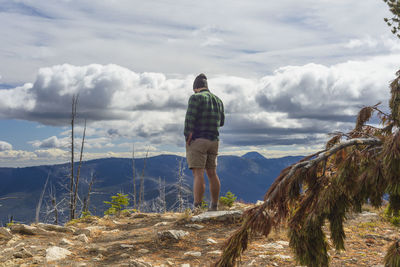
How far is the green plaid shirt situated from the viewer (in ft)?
27.1

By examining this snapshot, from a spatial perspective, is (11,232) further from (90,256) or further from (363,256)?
(363,256)

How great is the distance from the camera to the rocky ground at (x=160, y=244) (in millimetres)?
5562

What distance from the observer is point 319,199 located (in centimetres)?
310

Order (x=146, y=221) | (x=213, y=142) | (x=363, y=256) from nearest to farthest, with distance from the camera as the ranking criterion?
(x=363, y=256)
(x=213, y=142)
(x=146, y=221)

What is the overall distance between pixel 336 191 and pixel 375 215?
8512 mm

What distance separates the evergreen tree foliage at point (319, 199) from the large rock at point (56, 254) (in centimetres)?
346

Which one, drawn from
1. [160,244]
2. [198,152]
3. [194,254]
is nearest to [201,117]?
[198,152]

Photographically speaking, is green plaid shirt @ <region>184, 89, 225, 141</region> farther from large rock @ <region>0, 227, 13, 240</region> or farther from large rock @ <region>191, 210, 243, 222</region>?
large rock @ <region>0, 227, 13, 240</region>

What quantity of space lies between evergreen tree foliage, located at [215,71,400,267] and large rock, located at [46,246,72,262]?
11.3ft

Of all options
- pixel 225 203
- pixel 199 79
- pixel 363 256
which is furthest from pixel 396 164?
pixel 225 203

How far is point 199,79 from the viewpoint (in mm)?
8891

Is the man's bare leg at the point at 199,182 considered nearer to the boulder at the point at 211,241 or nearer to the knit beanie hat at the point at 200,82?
the boulder at the point at 211,241

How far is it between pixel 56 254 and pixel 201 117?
4.30 m

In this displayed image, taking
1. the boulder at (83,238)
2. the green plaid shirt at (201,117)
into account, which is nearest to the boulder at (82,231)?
the boulder at (83,238)
